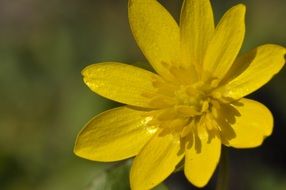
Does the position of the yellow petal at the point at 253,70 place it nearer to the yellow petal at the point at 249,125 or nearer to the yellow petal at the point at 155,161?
the yellow petal at the point at 249,125

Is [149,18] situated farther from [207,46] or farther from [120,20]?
A: [120,20]

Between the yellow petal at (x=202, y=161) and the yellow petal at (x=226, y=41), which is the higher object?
the yellow petal at (x=226, y=41)

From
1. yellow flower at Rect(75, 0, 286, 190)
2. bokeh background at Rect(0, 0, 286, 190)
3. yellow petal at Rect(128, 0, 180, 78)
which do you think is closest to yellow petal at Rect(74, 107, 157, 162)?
yellow flower at Rect(75, 0, 286, 190)

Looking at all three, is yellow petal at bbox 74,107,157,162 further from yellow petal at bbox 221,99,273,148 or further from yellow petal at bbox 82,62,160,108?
yellow petal at bbox 221,99,273,148

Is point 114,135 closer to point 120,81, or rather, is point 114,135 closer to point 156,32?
point 120,81

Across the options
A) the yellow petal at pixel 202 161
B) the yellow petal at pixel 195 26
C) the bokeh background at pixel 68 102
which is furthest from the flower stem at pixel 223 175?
the bokeh background at pixel 68 102

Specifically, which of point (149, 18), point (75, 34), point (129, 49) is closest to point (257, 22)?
point (129, 49)
